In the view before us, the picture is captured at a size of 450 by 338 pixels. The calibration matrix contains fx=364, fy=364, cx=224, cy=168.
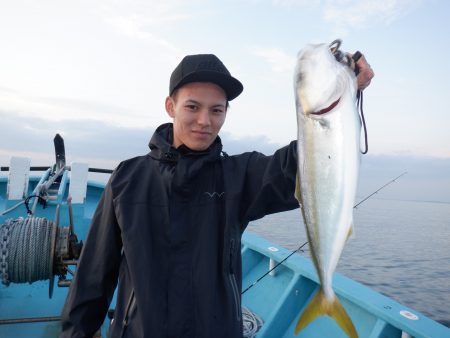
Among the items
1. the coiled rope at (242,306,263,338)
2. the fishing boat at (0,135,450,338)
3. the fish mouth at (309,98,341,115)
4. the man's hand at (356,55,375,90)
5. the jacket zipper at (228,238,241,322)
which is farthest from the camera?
the coiled rope at (242,306,263,338)

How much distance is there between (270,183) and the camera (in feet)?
6.82

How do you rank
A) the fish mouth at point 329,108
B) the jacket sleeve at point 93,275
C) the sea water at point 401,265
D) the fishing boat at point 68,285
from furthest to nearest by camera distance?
the sea water at point 401,265 → the fishing boat at point 68,285 → the jacket sleeve at point 93,275 → the fish mouth at point 329,108

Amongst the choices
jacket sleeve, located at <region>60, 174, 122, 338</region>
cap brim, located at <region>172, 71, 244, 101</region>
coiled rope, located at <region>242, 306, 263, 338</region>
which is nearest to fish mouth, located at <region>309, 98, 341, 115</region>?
cap brim, located at <region>172, 71, 244, 101</region>

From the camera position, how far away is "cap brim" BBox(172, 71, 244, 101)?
87.7 inches

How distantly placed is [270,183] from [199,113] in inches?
24.5

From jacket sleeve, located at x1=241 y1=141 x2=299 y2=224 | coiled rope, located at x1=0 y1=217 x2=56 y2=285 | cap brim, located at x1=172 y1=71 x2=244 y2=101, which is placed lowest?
coiled rope, located at x1=0 y1=217 x2=56 y2=285

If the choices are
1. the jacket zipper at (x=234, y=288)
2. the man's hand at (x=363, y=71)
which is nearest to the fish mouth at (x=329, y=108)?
the man's hand at (x=363, y=71)

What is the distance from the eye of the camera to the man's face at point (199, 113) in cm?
225

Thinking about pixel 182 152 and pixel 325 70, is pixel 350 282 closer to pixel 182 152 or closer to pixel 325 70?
pixel 182 152

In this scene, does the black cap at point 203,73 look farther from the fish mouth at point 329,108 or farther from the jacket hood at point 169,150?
the fish mouth at point 329,108

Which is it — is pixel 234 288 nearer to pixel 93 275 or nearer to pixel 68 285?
pixel 93 275

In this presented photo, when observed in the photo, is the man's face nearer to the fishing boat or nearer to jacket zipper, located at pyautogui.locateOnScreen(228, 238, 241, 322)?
jacket zipper, located at pyautogui.locateOnScreen(228, 238, 241, 322)

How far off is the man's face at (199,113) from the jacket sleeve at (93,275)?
0.61 m

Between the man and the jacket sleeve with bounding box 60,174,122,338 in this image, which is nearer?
the man
